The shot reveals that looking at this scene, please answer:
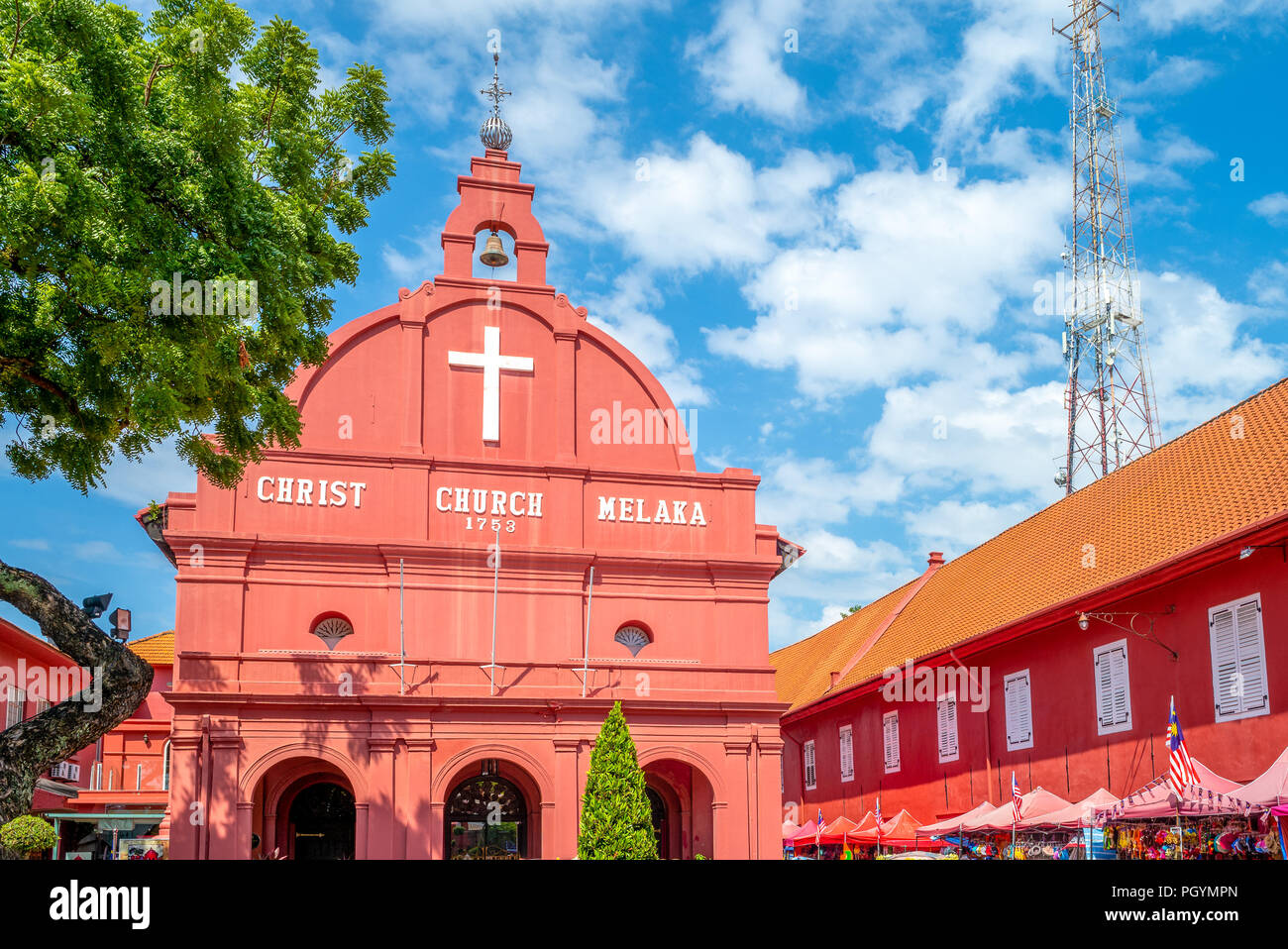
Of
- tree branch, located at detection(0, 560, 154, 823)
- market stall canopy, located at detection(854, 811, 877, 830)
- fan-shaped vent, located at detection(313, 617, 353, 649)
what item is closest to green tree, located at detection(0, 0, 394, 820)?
tree branch, located at detection(0, 560, 154, 823)

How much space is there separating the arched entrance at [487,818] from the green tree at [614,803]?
3.10 meters

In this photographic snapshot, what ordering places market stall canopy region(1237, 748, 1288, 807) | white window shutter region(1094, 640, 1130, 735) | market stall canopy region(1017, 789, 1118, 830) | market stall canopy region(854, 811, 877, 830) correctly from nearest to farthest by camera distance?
market stall canopy region(1237, 748, 1288, 807) → market stall canopy region(1017, 789, 1118, 830) → white window shutter region(1094, 640, 1130, 735) → market stall canopy region(854, 811, 877, 830)

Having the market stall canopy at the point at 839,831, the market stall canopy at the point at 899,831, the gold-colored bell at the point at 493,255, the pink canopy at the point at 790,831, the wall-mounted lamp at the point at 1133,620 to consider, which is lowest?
the pink canopy at the point at 790,831

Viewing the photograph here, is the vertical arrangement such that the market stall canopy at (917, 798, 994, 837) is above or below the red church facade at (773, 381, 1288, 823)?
below

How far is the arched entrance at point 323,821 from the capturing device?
2295 cm

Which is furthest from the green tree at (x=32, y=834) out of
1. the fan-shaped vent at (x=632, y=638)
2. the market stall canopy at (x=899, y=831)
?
the market stall canopy at (x=899, y=831)

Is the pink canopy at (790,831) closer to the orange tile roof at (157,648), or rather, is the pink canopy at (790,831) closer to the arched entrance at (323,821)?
the arched entrance at (323,821)

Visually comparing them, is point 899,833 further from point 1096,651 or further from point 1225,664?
point 1225,664

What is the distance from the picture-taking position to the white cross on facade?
24.2m

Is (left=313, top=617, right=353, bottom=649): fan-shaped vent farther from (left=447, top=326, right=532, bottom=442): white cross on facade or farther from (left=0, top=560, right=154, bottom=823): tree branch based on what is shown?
(left=0, top=560, right=154, bottom=823): tree branch

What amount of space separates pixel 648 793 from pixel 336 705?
6968 mm

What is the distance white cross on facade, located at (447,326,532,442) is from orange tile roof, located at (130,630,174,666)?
50.8ft

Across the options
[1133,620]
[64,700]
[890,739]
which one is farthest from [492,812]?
[64,700]
